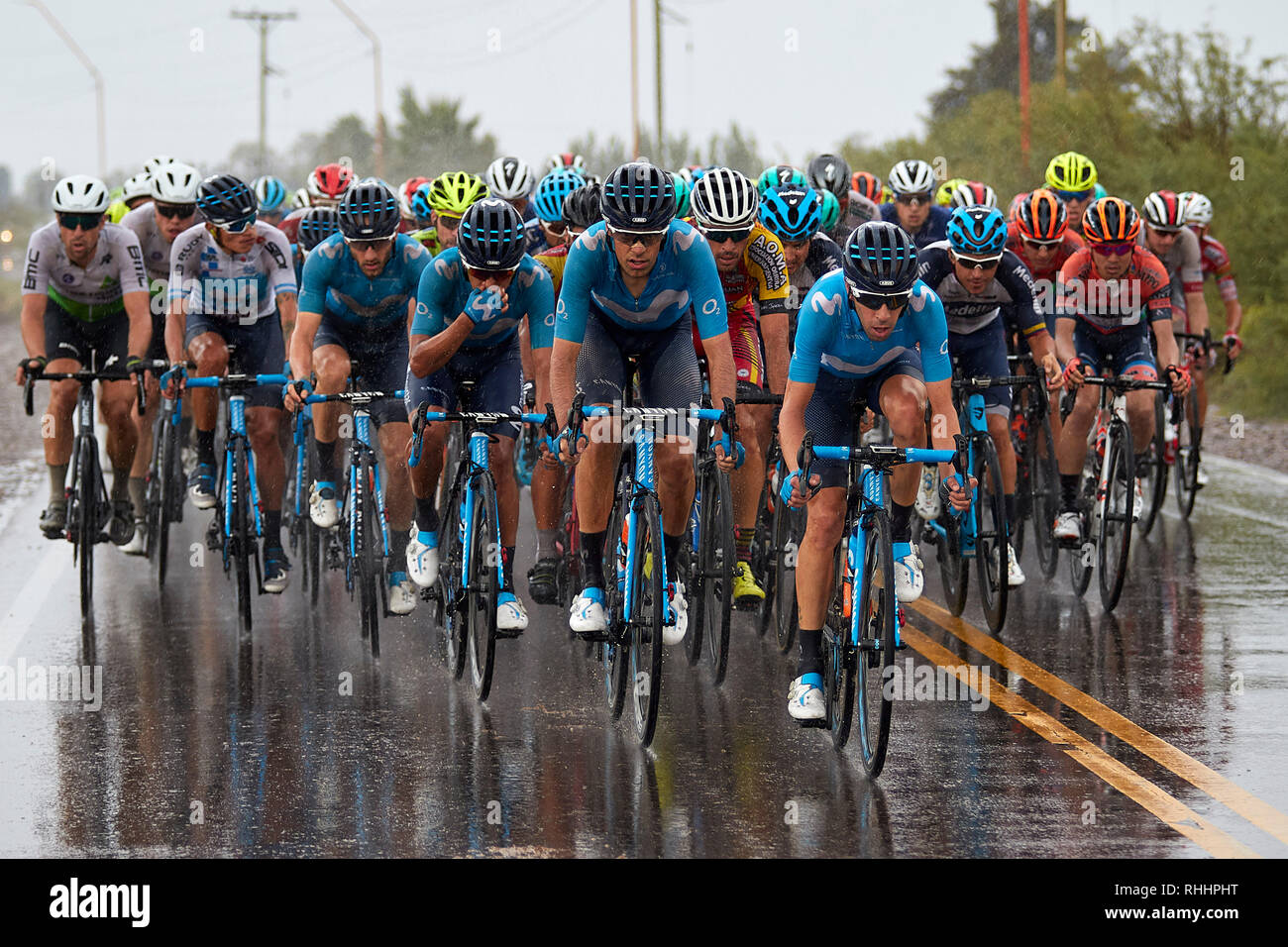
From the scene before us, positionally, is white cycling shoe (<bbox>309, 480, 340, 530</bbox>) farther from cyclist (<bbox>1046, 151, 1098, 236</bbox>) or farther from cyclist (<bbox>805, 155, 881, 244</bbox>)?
cyclist (<bbox>1046, 151, 1098, 236</bbox>)

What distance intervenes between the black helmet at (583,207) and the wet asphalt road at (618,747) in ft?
6.96

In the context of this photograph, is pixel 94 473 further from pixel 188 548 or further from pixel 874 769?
pixel 874 769

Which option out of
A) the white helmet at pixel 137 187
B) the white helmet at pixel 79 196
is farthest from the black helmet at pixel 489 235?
the white helmet at pixel 137 187

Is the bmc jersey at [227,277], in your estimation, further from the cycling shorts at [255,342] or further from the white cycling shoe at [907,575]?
the white cycling shoe at [907,575]

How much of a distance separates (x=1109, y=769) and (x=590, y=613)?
205 centimetres

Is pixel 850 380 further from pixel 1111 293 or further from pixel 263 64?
pixel 263 64

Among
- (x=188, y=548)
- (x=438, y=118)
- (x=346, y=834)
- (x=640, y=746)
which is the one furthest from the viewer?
(x=438, y=118)

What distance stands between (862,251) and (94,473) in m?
4.93

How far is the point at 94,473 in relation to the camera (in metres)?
9.59

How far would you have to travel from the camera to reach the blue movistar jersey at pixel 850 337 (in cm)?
663

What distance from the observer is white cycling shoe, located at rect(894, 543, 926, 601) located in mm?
7062

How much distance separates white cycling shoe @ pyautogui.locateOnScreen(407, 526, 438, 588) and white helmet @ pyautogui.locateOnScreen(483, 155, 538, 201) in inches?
145

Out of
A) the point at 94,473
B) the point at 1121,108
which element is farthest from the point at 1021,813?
the point at 1121,108

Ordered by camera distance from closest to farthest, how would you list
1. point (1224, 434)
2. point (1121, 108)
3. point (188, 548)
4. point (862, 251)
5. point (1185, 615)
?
point (862, 251) → point (1185, 615) → point (188, 548) → point (1224, 434) → point (1121, 108)
